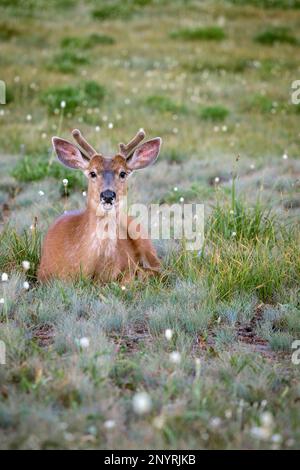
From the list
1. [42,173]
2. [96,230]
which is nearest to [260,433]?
[96,230]

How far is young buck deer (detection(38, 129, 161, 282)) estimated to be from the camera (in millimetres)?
5848

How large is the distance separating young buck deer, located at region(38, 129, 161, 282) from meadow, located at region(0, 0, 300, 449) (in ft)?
0.74

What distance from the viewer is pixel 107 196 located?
5684 millimetres

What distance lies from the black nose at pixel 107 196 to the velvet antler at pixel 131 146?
2.05 ft

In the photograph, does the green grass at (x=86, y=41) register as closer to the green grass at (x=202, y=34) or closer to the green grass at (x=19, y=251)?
the green grass at (x=202, y=34)

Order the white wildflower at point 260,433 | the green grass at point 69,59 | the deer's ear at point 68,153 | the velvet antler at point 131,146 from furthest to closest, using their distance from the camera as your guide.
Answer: the green grass at point 69,59
the velvet antler at point 131,146
the deer's ear at point 68,153
the white wildflower at point 260,433

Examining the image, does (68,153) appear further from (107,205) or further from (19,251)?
(19,251)

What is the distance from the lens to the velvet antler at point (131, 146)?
20.6 feet

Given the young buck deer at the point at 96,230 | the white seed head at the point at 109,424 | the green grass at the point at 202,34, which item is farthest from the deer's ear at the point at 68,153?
the green grass at the point at 202,34

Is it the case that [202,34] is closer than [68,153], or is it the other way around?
[68,153]

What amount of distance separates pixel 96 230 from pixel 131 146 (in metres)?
0.93

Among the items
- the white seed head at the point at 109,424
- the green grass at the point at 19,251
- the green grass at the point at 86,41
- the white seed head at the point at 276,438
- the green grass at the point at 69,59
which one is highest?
the green grass at the point at 86,41

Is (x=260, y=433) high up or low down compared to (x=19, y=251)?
down

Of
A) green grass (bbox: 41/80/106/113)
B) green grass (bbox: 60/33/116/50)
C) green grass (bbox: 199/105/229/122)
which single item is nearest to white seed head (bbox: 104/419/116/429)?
green grass (bbox: 41/80/106/113)
